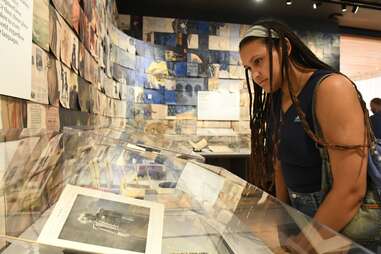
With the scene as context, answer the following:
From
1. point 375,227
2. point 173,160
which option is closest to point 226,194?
point 173,160

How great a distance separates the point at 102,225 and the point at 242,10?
211 inches

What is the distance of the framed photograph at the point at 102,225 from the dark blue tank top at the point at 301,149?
505mm

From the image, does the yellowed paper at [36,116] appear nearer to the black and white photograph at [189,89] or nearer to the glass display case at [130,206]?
the glass display case at [130,206]

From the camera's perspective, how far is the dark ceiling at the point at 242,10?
17.2 ft

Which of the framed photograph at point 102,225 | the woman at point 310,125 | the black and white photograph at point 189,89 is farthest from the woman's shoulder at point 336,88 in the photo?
the black and white photograph at point 189,89

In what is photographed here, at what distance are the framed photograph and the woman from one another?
20.2 inches

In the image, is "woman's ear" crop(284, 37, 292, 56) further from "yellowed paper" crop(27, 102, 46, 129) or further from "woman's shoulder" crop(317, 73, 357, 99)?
"yellowed paper" crop(27, 102, 46, 129)

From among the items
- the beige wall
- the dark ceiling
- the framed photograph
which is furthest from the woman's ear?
the beige wall

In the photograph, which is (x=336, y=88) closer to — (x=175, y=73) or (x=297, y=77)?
(x=297, y=77)

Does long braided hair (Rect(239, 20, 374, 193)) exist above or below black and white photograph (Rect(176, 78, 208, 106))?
below

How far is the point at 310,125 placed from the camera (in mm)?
1071

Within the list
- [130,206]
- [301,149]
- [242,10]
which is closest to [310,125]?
[301,149]

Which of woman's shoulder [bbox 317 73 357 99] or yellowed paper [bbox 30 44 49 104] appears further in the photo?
yellowed paper [bbox 30 44 49 104]

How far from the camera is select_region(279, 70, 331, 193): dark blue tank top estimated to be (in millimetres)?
1075
